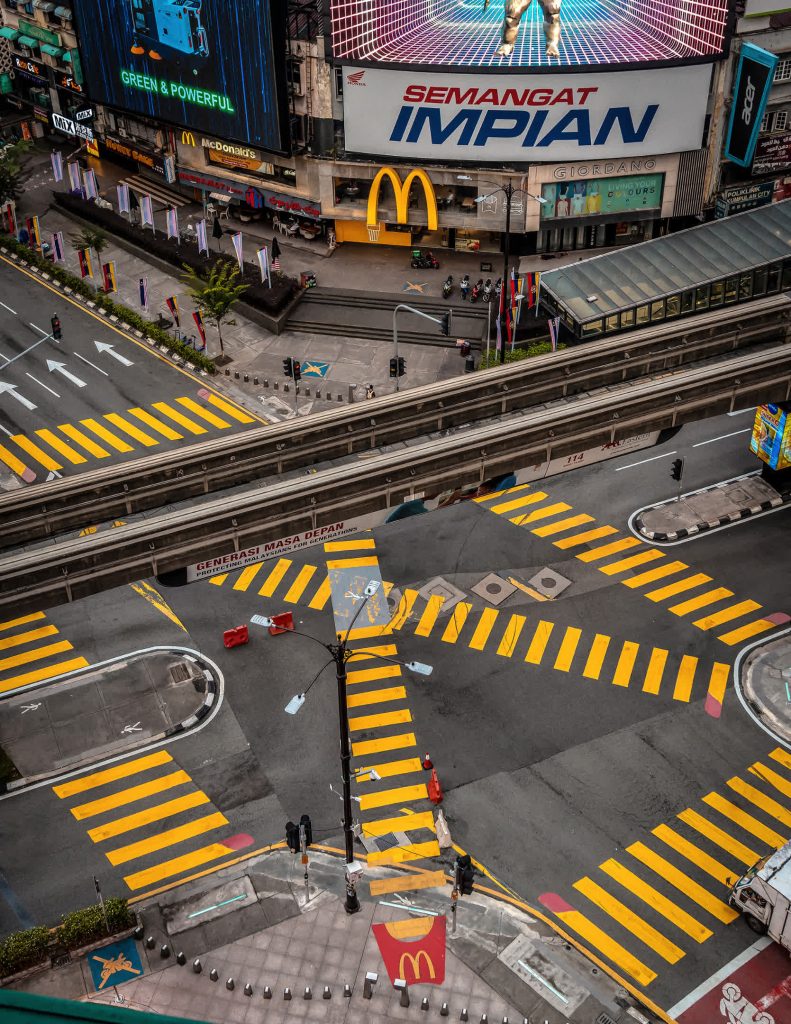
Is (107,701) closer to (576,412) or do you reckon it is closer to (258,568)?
(258,568)

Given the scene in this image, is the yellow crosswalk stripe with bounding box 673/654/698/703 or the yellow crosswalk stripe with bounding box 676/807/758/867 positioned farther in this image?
the yellow crosswalk stripe with bounding box 673/654/698/703

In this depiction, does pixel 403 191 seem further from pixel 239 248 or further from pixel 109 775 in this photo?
pixel 109 775

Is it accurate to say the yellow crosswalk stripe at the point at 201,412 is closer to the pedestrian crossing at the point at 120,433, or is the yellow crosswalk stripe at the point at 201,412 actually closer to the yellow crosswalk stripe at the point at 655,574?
the pedestrian crossing at the point at 120,433

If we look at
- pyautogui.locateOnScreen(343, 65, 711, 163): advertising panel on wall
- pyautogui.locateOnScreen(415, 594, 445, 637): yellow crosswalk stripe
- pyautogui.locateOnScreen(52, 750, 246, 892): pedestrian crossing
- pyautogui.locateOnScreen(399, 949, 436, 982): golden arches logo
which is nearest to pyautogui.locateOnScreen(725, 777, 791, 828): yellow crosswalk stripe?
pyautogui.locateOnScreen(399, 949, 436, 982): golden arches logo

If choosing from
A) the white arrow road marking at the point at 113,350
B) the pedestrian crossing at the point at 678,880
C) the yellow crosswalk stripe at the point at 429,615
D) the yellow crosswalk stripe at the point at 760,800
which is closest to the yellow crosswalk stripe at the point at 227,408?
the white arrow road marking at the point at 113,350

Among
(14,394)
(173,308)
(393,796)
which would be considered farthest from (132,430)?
(393,796)

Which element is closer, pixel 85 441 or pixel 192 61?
pixel 85 441

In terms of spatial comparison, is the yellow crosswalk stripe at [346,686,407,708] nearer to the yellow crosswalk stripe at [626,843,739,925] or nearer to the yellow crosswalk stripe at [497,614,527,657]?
the yellow crosswalk stripe at [497,614,527,657]
